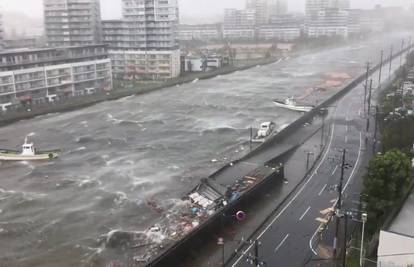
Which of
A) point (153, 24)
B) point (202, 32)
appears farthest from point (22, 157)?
point (202, 32)

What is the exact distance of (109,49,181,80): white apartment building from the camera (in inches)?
1496

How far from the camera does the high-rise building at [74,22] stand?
38.8 meters

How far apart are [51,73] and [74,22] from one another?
Answer: 41.4ft

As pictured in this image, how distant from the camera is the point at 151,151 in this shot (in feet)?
60.3

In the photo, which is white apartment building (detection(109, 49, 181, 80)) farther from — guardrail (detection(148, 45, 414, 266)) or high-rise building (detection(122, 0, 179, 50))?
guardrail (detection(148, 45, 414, 266))

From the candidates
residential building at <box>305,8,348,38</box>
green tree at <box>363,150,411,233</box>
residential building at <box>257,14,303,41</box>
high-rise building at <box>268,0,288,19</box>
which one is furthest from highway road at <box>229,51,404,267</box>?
high-rise building at <box>268,0,288,19</box>

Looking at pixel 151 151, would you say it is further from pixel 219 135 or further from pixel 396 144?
pixel 396 144

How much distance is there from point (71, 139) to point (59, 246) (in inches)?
405

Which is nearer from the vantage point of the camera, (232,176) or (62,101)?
(232,176)

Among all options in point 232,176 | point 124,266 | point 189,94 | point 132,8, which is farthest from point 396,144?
point 132,8

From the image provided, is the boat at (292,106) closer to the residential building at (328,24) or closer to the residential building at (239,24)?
the residential building at (239,24)

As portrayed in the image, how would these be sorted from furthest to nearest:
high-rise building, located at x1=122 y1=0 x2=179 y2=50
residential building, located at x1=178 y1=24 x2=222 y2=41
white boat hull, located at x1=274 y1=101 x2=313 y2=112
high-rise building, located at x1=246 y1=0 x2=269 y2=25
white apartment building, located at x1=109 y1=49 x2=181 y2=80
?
high-rise building, located at x1=246 y1=0 x2=269 y2=25
residential building, located at x1=178 y1=24 x2=222 y2=41
white apartment building, located at x1=109 y1=49 x2=181 y2=80
high-rise building, located at x1=122 y1=0 x2=179 y2=50
white boat hull, located at x1=274 y1=101 x2=313 y2=112

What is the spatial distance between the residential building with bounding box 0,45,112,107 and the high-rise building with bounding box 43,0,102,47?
303 inches

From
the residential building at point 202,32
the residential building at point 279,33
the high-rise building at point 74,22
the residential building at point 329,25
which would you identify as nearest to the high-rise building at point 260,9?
the residential building at point 202,32
